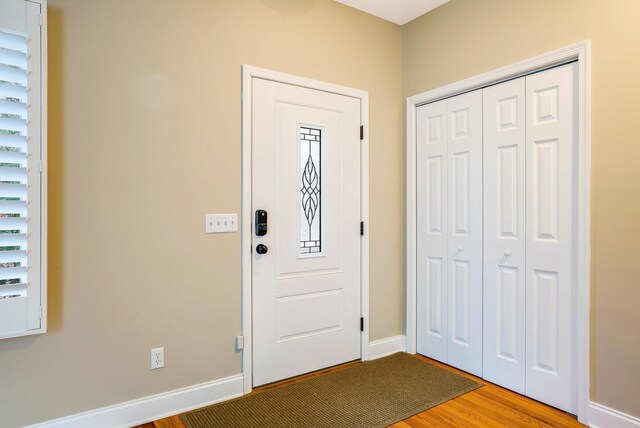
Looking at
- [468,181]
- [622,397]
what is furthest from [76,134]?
[622,397]

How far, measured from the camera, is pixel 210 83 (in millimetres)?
2260

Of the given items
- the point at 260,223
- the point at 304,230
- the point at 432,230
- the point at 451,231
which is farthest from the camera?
the point at 432,230

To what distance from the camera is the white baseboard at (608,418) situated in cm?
187

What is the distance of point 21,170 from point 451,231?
2637mm

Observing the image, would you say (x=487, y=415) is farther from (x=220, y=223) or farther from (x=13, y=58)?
(x=13, y=58)

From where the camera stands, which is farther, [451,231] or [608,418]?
[451,231]

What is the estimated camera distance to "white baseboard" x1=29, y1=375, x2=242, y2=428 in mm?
1896

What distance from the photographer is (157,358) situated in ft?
6.91

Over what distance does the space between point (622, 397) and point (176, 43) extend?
3.11 meters

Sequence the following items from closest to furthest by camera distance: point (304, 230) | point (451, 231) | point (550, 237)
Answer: point (550, 237)
point (304, 230)
point (451, 231)

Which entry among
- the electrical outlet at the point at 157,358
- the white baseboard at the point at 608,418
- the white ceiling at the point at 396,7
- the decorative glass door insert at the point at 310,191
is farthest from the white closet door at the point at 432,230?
the electrical outlet at the point at 157,358

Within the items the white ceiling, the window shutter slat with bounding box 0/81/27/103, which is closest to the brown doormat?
the window shutter slat with bounding box 0/81/27/103

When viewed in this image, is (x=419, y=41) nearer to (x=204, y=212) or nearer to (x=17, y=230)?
(x=204, y=212)

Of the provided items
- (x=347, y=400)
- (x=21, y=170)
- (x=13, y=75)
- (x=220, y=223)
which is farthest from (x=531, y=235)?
(x=13, y=75)
